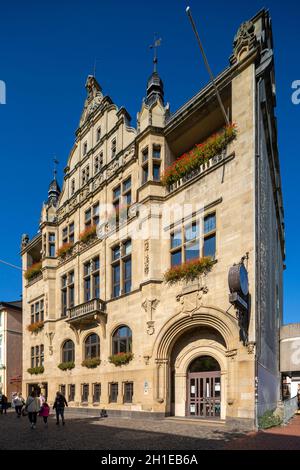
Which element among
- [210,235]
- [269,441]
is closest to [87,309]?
[210,235]

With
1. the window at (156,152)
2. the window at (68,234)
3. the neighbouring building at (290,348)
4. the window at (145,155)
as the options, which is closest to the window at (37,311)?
the window at (68,234)

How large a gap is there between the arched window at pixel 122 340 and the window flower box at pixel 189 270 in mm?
4762


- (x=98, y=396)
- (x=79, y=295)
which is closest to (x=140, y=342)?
(x=98, y=396)

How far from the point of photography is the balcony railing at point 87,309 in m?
26.5

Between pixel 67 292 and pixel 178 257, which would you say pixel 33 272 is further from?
pixel 178 257

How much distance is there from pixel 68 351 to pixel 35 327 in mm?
6157

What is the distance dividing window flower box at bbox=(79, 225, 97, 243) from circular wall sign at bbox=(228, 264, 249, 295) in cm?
1456

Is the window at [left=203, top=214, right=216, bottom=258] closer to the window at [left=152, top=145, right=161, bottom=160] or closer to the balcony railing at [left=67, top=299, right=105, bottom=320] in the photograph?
the window at [left=152, top=145, right=161, bottom=160]

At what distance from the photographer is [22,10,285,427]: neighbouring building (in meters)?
18.5

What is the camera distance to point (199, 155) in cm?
2134

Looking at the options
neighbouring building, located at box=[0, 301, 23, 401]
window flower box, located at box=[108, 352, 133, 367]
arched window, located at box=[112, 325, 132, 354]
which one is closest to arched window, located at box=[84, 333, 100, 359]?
arched window, located at box=[112, 325, 132, 354]

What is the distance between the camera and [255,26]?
2011 centimetres

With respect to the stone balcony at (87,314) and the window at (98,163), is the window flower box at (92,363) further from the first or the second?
the window at (98,163)

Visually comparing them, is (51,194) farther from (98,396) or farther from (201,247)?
(201,247)
